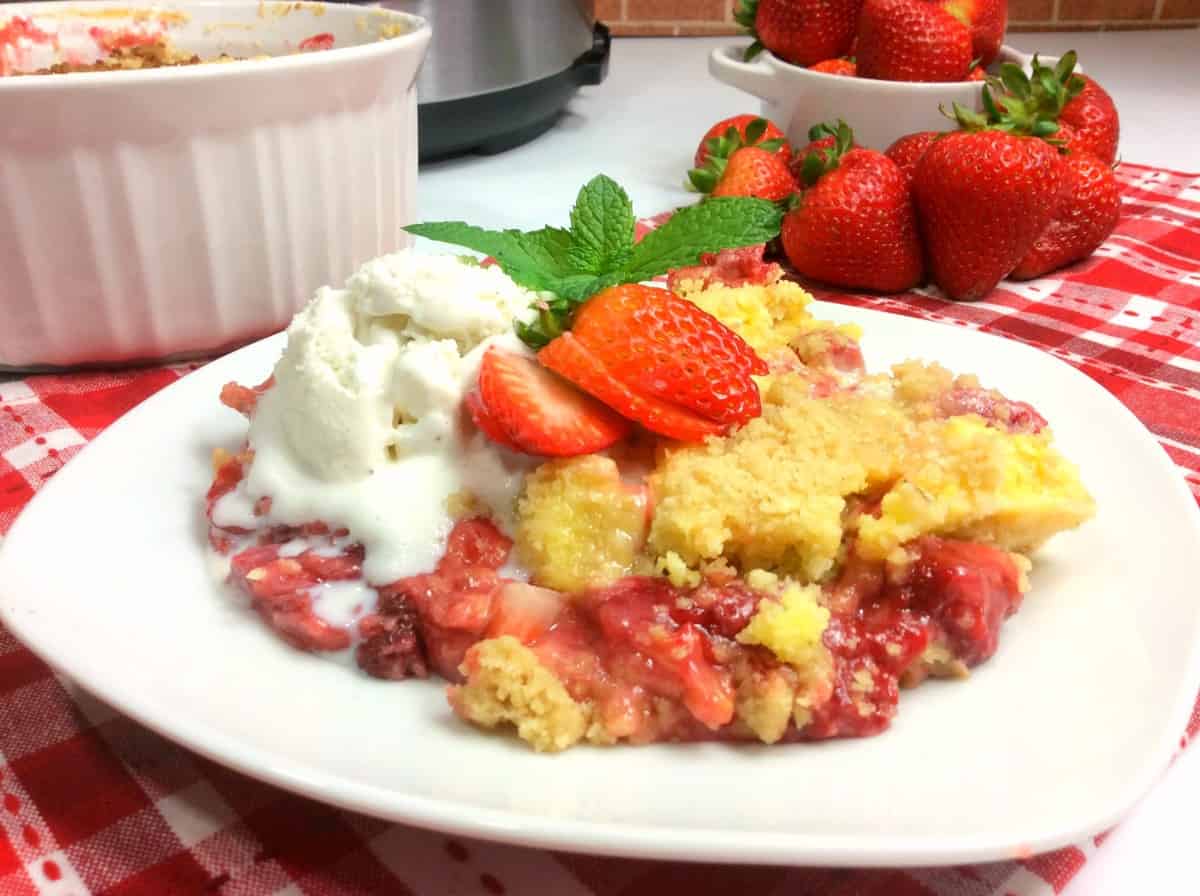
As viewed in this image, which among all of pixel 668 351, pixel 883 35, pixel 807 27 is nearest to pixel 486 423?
pixel 668 351

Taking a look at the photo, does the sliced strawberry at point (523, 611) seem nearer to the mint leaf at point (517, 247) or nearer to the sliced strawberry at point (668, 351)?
the sliced strawberry at point (668, 351)

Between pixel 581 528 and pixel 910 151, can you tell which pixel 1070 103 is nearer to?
pixel 910 151

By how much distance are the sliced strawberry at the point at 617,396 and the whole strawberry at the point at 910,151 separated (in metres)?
1.35

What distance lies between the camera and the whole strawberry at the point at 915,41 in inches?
90.9

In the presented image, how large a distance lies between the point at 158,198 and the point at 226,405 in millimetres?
456

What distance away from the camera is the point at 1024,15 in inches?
177

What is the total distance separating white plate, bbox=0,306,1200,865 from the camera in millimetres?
705

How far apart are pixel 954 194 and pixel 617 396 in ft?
4.20

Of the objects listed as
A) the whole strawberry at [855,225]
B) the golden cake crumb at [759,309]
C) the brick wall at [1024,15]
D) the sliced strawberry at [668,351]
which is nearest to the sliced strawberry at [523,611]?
the sliced strawberry at [668,351]

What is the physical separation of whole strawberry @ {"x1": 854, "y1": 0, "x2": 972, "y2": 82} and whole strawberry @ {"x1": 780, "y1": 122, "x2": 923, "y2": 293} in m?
0.32

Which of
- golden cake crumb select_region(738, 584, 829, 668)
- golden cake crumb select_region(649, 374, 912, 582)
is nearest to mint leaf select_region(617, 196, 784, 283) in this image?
golden cake crumb select_region(649, 374, 912, 582)

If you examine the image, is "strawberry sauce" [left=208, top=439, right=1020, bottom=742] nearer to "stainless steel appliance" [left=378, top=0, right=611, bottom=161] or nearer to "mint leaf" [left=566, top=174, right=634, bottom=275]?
"mint leaf" [left=566, top=174, right=634, bottom=275]

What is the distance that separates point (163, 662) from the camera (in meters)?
0.87

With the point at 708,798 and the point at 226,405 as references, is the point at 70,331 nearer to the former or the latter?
the point at 226,405
